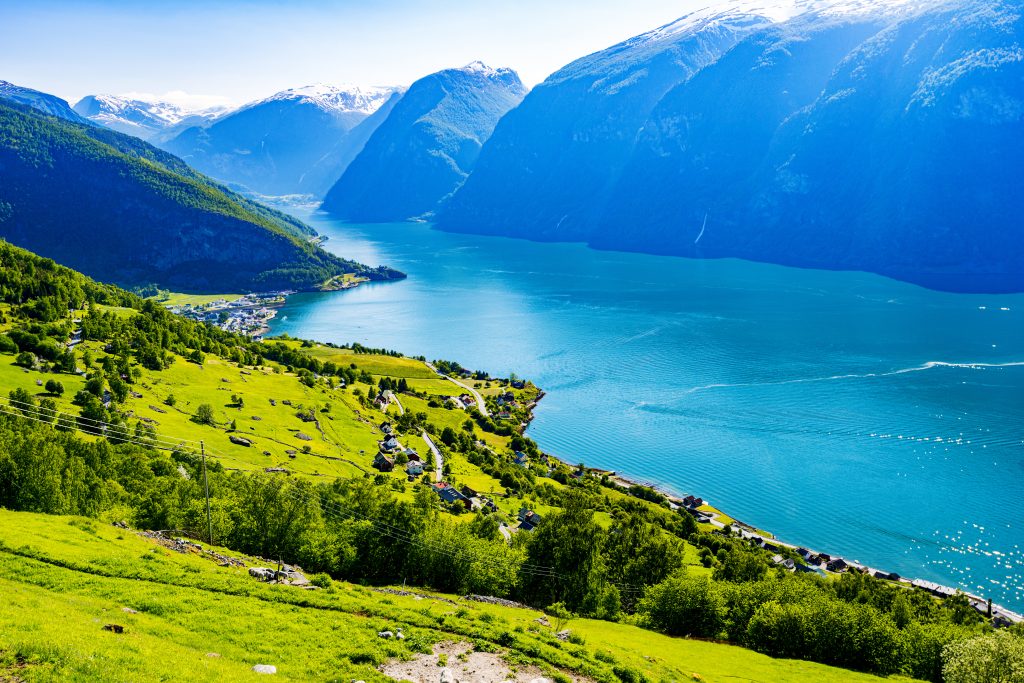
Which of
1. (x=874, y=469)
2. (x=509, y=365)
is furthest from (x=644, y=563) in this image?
(x=509, y=365)

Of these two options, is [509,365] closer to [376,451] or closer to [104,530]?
[376,451]

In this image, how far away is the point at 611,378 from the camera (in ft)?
486

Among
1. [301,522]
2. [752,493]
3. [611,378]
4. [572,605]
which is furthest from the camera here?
[611,378]

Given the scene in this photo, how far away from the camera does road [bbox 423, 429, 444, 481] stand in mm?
83000

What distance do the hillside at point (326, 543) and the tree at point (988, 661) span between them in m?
3.91

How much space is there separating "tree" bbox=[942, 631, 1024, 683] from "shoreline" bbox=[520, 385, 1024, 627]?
25.0 m

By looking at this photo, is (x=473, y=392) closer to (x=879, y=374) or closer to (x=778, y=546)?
(x=778, y=546)

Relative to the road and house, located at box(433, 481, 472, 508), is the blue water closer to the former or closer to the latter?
the road

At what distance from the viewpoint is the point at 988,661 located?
3372 centimetres

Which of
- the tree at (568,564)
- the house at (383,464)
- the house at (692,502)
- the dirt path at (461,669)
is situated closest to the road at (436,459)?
the house at (383,464)

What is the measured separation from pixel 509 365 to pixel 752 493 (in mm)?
77321

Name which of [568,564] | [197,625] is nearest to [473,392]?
[568,564]

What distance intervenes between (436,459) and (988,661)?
65769 mm

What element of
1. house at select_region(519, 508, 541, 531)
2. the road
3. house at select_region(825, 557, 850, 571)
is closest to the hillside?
the road
